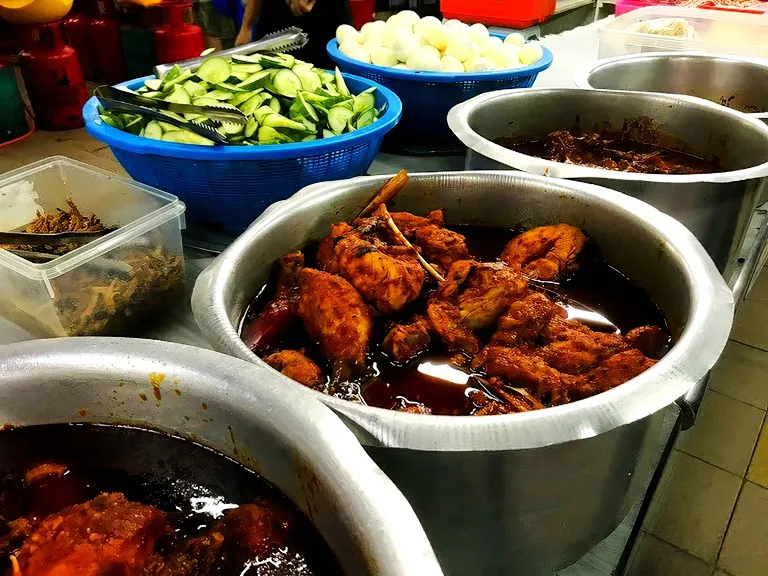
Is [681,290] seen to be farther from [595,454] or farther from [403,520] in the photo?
[403,520]

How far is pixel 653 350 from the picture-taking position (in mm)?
1098

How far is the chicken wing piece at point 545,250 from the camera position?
4.26ft

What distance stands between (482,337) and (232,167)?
2.44 feet

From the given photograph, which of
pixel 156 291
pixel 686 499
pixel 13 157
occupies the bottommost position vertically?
pixel 686 499

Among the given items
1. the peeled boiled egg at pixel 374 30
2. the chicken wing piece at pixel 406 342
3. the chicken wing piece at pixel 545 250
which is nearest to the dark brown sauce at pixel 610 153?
the chicken wing piece at pixel 545 250

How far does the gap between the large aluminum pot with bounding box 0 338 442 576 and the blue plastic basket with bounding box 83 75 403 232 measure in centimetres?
70

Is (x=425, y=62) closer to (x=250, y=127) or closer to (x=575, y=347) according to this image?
(x=250, y=127)

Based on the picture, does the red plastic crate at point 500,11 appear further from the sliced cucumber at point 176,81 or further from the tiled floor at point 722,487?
the sliced cucumber at point 176,81

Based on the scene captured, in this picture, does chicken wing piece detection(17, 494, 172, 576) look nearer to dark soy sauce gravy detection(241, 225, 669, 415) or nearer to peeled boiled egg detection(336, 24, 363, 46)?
dark soy sauce gravy detection(241, 225, 669, 415)

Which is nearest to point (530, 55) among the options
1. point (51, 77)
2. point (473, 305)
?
point (473, 305)

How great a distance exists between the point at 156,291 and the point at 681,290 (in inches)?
42.8

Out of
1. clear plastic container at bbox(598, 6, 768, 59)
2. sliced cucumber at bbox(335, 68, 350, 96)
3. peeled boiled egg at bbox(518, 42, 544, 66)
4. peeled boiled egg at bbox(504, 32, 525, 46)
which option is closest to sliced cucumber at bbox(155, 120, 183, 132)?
sliced cucumber at bbox(335, 68, 350, 96)

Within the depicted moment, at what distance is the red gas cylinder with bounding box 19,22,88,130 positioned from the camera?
12.3 ft

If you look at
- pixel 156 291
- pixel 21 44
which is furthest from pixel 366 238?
pixel 21 44
